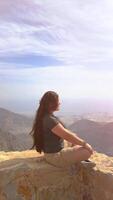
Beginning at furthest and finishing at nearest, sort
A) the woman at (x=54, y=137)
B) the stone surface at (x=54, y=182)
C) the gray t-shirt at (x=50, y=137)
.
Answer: the stone surface at (x=54, y=182)
the gray t-shirt at (x=50, y=137)
the woman at (x=54, y=137)

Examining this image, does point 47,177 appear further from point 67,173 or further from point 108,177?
point 108,177

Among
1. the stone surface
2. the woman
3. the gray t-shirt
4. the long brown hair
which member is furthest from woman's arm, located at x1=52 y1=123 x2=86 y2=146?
the stone surface

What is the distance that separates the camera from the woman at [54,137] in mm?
13906

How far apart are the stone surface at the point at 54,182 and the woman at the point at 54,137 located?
391 millimetres

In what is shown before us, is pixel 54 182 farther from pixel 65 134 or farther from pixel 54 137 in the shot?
pixel 65 134

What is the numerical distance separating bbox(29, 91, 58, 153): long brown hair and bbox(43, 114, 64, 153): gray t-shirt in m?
0.21

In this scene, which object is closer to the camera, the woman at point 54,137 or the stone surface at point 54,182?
the woman at point 54,137

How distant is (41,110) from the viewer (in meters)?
14.2

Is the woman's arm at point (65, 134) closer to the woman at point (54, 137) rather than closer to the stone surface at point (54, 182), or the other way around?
the woman at point (54, 137)

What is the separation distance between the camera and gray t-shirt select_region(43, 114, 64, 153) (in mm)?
14016

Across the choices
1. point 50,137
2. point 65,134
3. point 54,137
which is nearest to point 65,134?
point 65,134

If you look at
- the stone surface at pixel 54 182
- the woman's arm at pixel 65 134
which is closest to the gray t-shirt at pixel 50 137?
the woman's arm at pixel 65 134

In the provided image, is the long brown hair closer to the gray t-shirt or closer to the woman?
the woman

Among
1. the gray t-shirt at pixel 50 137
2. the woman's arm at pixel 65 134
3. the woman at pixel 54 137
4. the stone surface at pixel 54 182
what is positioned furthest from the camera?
the stone surface at pixel 54 182
